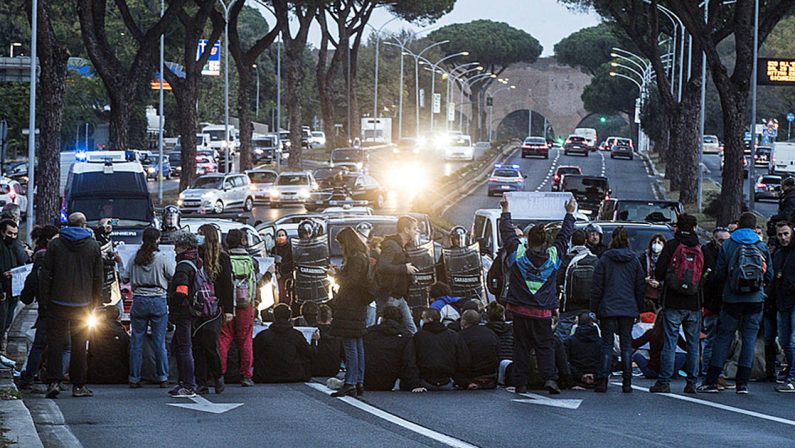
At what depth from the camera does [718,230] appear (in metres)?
17.9

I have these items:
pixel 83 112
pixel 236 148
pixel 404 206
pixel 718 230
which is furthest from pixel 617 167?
pixel 718 230

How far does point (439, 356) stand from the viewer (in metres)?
15.3

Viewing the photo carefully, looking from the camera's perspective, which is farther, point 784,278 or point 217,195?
point 217,195

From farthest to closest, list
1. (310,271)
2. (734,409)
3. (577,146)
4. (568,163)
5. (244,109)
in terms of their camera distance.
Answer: (577,146) → (568,163) → (244,109) → (310,271) → (734,409)

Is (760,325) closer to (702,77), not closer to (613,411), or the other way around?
(613,411)

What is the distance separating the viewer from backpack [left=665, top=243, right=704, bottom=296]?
14.8 m

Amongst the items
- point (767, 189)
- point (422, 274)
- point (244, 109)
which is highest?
point (244, 109)

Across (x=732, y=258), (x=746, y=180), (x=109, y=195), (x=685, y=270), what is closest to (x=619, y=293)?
(x=685, y=270)

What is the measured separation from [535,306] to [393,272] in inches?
57.9

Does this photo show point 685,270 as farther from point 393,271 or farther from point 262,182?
point 262,182

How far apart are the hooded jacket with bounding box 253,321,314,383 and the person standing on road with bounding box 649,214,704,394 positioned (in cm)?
379

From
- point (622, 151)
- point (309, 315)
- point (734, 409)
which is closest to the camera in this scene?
point (734, 409)

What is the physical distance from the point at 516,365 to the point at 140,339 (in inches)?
151

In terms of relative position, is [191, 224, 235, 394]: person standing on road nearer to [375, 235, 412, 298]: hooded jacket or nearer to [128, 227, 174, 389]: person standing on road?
[128, 227, 174, 389]: person standing on road
